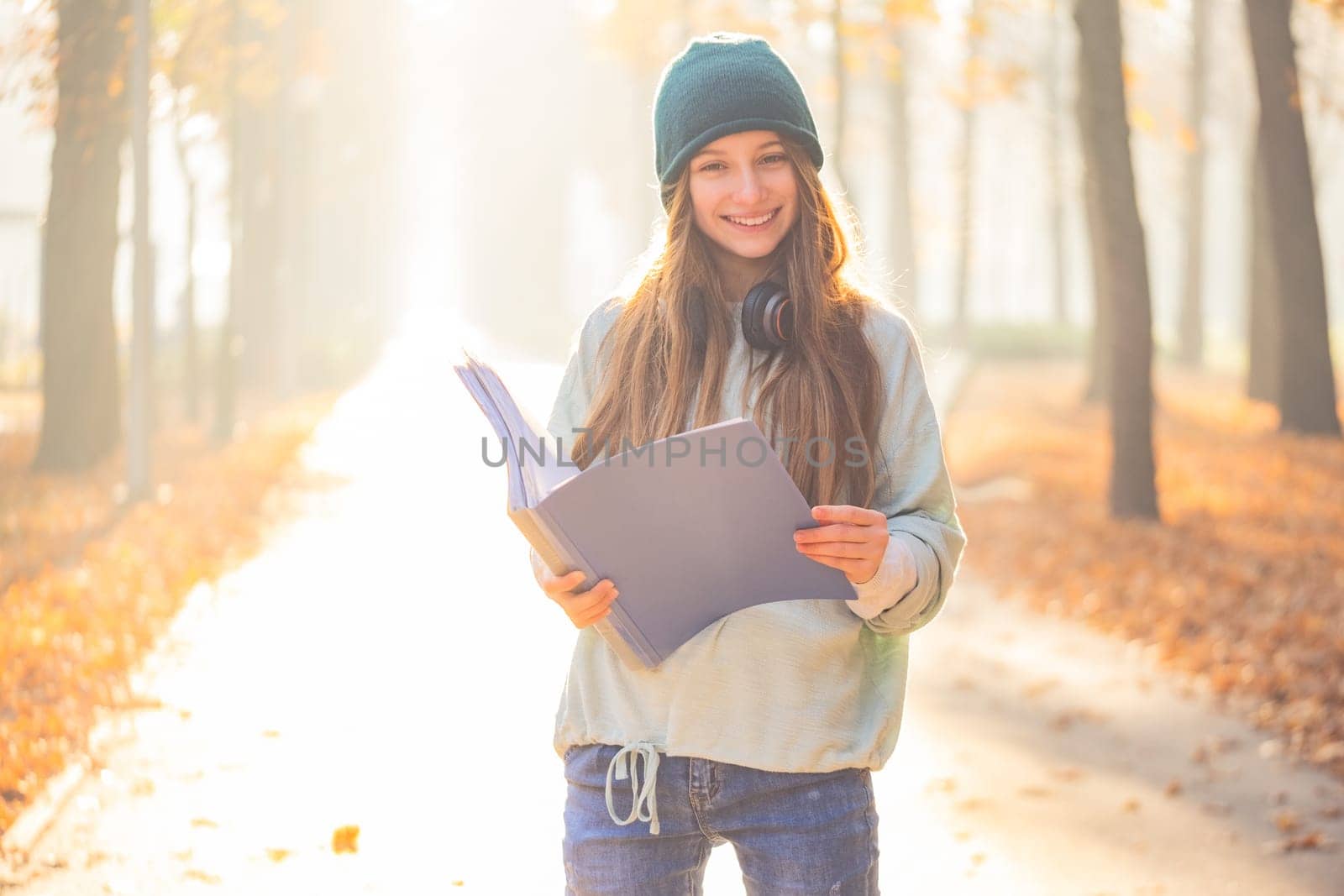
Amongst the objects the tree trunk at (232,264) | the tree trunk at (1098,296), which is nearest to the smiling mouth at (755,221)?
the tree trunk at (1098,296)

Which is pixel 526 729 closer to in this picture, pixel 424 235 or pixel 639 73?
pixel 639 73

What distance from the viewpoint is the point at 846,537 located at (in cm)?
217

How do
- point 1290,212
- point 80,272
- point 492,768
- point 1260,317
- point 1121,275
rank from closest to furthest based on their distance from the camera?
point 492,768 < point 1121,275 < point 1290,212 < point 80,272 < point 1260,317

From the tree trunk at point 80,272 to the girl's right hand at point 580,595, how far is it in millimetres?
11346

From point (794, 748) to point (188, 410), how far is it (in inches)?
644

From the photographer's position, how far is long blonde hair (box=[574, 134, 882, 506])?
2.41 m

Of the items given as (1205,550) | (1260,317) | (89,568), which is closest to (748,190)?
(89,568)

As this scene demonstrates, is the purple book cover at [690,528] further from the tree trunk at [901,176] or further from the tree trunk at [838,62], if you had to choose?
the tree trunk at [901,176]

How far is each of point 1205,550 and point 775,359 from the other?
7610 millimetres

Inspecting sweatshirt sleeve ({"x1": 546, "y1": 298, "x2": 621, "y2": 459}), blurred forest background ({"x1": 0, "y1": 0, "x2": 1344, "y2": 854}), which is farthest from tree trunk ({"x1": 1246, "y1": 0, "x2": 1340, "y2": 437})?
sweatshirt sleeve ({"x1": 546, "y1": 298, "x2": 621, "y2": 459})

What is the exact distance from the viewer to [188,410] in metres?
17.5

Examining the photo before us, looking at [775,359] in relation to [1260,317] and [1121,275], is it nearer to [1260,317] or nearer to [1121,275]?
[1121,275]

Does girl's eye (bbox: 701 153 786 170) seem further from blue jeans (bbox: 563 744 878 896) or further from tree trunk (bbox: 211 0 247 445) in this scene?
tree trunk (bbox: 211 0 247 445)

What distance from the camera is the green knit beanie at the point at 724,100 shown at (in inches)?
97.7
